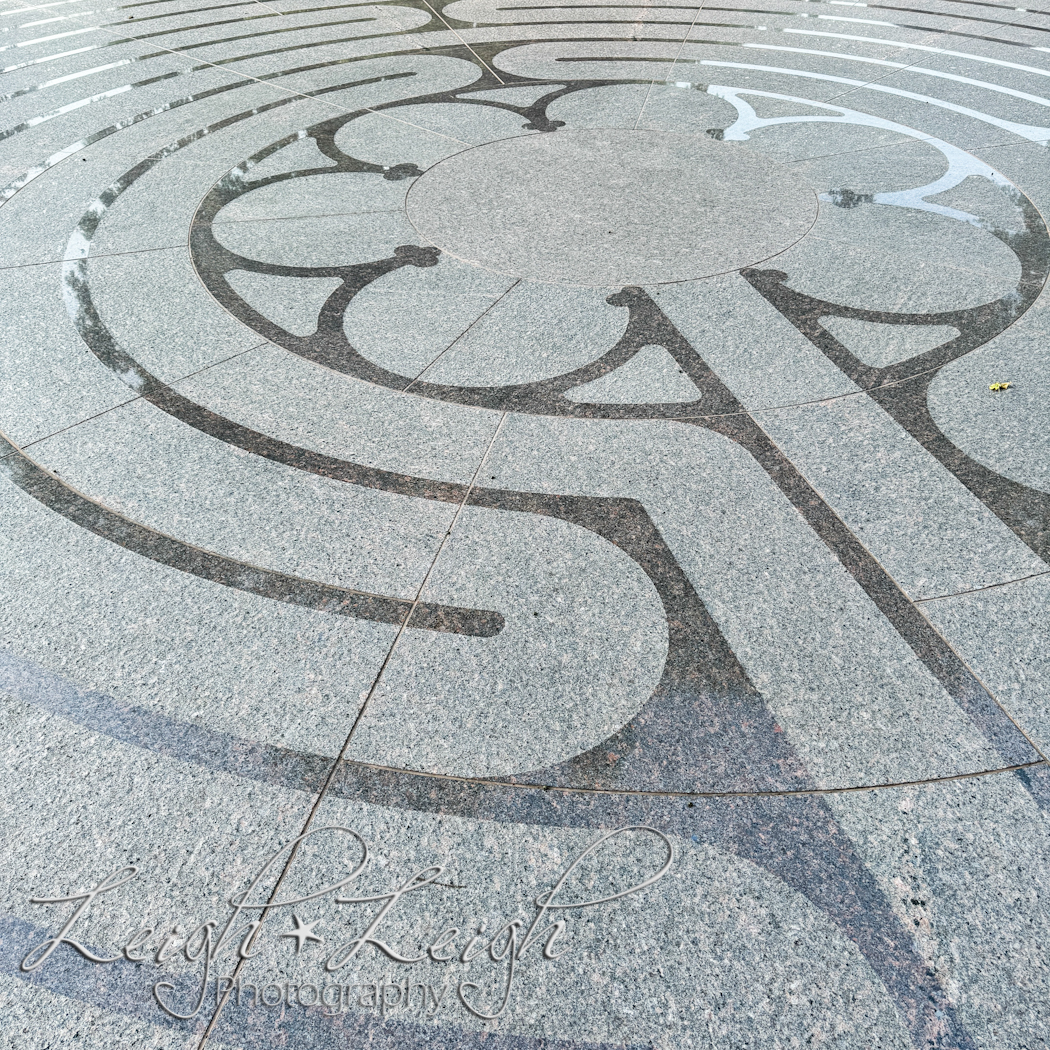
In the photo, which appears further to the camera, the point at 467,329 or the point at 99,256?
the point at 99,256

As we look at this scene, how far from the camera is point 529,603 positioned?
4969 mm

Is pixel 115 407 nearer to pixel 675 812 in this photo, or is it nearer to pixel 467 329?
pixel 467 329

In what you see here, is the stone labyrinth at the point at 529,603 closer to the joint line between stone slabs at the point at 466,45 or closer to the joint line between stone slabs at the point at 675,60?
the joint line between stone slabs at the point at 675,60

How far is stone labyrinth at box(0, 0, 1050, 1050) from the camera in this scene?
3.47 metres

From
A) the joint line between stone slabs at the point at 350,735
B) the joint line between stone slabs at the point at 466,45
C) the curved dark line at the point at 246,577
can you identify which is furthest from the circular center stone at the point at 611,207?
the curved dark line at the point at 246,577

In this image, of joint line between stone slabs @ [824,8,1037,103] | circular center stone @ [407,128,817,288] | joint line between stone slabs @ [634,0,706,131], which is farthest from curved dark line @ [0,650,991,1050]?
joint line between stone slabs @ [824,8,1037,103]

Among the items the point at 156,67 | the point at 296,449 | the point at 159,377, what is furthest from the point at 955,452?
the point at 156,67

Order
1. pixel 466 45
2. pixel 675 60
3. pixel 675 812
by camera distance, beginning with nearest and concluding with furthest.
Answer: pixel 675 812
pixel 675 60
pixel 466 45

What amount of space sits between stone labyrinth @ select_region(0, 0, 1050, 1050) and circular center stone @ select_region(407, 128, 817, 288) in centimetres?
7

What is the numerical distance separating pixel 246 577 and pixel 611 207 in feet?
20.5

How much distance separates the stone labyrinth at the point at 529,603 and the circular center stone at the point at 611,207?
7cm

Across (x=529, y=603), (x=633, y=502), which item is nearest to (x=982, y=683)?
(x=633, y=502)

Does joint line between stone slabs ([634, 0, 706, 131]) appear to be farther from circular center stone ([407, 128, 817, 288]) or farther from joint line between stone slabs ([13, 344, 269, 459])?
joint line between stone slabs ([13, 344, 269, 459])

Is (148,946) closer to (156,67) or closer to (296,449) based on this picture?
(296,449)
